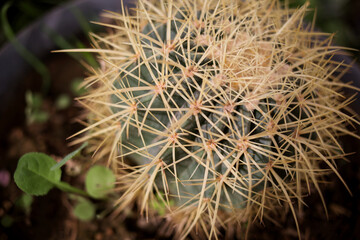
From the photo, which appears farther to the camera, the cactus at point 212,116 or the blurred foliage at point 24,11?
the blurred foliage at point 24,11

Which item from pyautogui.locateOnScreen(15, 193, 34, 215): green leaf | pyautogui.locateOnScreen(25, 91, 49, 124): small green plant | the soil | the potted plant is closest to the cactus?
the potted plant

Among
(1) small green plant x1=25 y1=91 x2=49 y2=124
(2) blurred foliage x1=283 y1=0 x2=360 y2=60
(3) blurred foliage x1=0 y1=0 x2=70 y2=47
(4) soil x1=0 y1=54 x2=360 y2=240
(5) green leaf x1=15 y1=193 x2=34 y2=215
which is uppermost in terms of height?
(3) blurred foliage x1=0 y1=0 x2=70 y2=47

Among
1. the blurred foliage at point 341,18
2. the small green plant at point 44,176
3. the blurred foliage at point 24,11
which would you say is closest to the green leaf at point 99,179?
the small green plant at point 44,176

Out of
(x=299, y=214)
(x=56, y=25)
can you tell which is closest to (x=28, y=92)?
(x=56, y=25)

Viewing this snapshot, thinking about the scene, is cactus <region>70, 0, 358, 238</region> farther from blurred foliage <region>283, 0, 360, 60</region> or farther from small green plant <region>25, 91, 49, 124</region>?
blurred foliage <region>283, 0, 360, 60</region>

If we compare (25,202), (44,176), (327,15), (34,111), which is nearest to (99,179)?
(44,176)

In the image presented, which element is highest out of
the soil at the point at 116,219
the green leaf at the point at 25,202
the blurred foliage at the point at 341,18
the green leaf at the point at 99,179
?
the green leaf at the point at 99,179

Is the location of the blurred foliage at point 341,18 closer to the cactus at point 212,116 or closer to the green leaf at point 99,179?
the cactus at point 212,116
